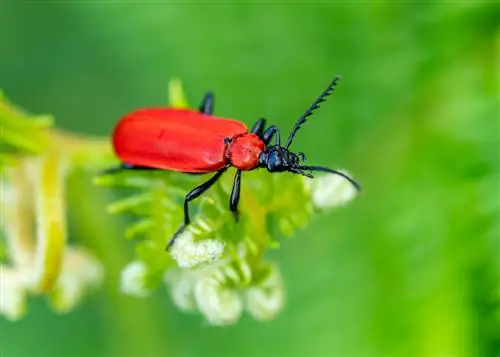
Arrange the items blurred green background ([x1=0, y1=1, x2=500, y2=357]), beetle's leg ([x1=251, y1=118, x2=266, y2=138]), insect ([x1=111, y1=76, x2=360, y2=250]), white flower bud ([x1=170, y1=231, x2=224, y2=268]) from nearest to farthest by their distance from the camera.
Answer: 1. white flower bud ([x1=170, y1=231, x2=224, y2=268])
2. blurred green background ([x1=0, y1=1, x2=500, y2=357])
3. insect ([x1=111, y1=76, x2=360, y2=250])
4. beetle's leg ([x1=251, y1=118, x2=266, y2=138])

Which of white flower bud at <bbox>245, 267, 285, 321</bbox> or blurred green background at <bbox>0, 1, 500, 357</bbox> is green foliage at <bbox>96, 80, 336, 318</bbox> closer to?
white flower bud at <bbox>245, 267, 285, 321</bbox>

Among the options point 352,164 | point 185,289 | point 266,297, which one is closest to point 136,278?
point 185,289

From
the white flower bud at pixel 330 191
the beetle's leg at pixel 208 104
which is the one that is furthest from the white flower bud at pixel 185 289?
the beetle's leg at pixel 208 104

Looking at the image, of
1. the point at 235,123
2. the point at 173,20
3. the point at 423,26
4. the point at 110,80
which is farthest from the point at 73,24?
the point at 423,26

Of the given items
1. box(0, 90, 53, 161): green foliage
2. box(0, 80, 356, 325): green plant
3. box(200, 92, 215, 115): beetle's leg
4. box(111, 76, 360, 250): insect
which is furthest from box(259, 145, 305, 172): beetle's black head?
box(0, 90, 53, 161): green foliage

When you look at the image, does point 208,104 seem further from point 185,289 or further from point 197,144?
point 185,289

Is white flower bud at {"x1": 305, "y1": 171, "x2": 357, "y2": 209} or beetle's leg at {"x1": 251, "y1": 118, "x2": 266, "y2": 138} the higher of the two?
beetle's leg at {"x1": 251, "y1": 118, "x2": 266, "y2": 138}

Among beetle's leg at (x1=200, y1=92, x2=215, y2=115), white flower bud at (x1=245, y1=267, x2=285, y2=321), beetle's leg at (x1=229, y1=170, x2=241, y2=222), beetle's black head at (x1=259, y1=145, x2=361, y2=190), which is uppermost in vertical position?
beetle's leg at (x1=200, y1=92, x2=215, y2=115)
